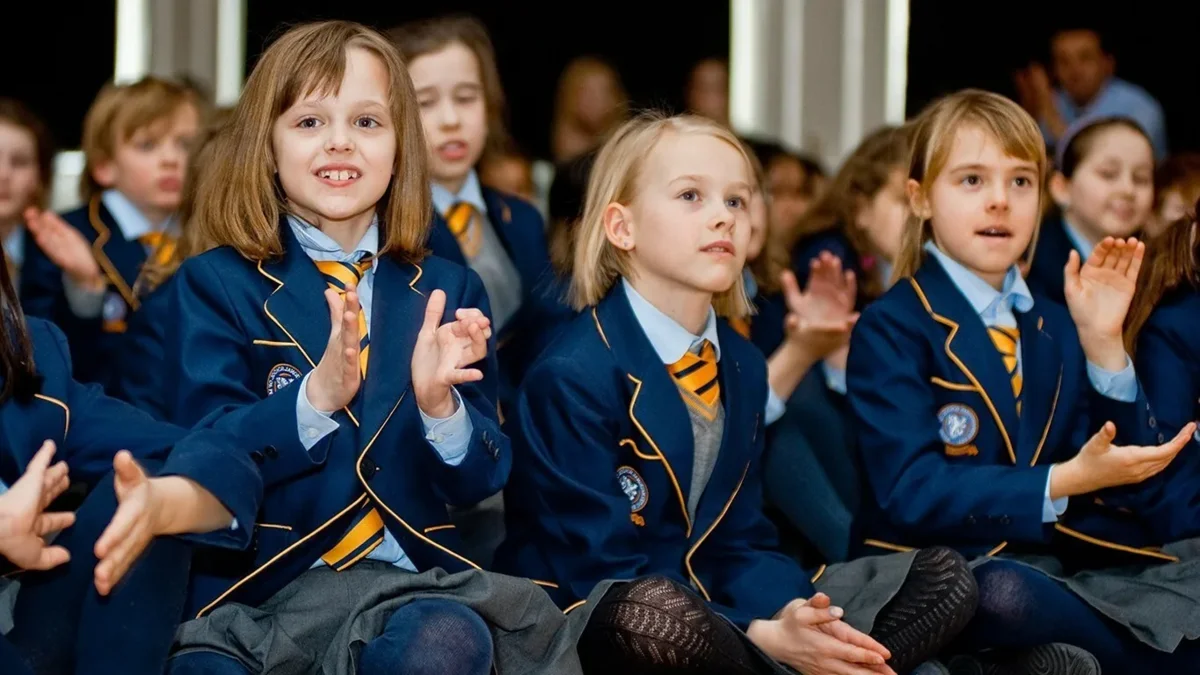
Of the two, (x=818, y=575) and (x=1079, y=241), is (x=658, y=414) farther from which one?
(x=1079, y=241)

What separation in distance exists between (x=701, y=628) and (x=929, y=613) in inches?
Answer: 12.6

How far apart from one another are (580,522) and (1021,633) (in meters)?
0.61

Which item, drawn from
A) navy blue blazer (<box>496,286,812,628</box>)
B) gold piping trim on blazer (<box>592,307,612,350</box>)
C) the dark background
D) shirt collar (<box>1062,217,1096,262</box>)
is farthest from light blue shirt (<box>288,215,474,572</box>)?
the dark background

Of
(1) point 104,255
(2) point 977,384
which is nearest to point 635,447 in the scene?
(2) point 977,384

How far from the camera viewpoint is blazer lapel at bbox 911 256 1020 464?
2.37 m

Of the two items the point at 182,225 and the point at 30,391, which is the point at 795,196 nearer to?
the point at 182,225

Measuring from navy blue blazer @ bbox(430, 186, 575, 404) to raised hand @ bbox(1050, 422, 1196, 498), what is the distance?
0.83 metres

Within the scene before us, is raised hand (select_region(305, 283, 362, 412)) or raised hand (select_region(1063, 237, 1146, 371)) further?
raised hand (select_region(1063, 237, 1146, 371))

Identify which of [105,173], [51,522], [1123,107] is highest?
[1123,107]

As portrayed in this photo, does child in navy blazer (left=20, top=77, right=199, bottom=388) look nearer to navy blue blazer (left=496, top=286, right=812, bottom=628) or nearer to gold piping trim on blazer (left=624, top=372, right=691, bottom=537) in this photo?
navy blue blazer (left=496, top=286, right=812, bottom=628)

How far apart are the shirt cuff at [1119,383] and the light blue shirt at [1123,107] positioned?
2.55 meters

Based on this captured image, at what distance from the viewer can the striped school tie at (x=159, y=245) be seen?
2.97 meters

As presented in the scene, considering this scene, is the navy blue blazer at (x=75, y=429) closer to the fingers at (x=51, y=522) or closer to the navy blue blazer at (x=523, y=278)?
the fingers at (x=51, y=522)

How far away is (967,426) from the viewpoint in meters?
2.38
